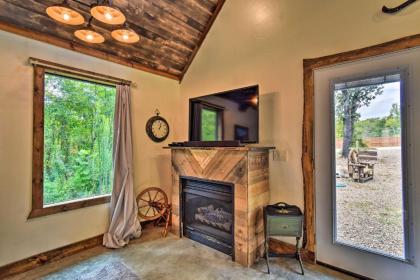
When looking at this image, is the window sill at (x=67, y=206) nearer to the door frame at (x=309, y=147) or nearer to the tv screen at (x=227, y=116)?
the tv screen at (x=227, y=116)

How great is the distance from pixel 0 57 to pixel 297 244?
3.78m

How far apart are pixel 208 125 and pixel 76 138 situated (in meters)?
1.81

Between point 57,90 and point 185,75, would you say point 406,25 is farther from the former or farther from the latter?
point 57,90

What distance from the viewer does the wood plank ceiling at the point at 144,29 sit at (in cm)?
231

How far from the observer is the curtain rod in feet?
7.95

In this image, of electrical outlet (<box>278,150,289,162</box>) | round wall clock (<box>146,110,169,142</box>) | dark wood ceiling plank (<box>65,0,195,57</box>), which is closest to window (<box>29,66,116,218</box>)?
round wall clock (<box>146,110,169,142</box>)

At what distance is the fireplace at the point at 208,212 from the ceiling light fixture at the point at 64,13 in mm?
2199

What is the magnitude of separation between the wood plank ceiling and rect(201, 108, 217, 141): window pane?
126 centimetres

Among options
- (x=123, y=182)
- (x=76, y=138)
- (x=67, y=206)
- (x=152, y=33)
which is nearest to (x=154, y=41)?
(x=152, y=33)

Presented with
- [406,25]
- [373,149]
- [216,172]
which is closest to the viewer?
[406,25]

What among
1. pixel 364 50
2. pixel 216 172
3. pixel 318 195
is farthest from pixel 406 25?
pixel 216 172

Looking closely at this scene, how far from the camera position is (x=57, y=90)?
8.75 ft

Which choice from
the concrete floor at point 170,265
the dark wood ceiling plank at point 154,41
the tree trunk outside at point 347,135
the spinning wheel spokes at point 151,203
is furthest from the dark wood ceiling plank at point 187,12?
the concrete floor at point 170,265

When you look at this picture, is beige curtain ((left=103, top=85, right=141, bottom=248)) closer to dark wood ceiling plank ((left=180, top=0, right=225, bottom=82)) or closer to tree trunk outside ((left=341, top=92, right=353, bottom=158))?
dark wood ceiling plank ((left=180, top=0, right=225, bottom=82))
